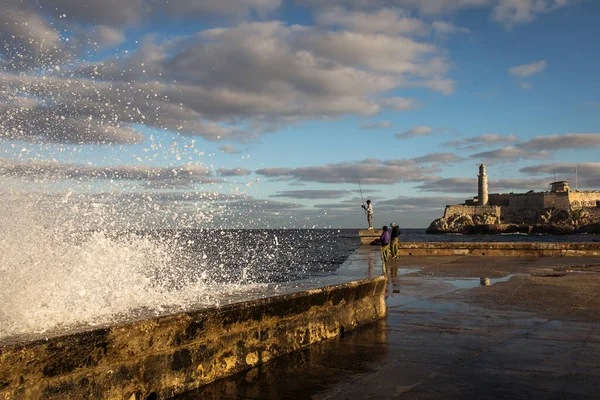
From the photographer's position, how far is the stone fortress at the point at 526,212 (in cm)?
12531

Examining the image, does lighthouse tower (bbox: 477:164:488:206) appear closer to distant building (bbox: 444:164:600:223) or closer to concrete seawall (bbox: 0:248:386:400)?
distant building (bbox: 444:164:600:223)

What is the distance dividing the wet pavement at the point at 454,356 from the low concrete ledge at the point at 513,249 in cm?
839

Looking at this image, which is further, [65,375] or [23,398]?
[65,375]

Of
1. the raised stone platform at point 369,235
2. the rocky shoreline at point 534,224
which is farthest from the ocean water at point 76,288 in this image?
the rocky shoreline at point 534,224

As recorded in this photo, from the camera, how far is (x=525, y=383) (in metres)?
3.83

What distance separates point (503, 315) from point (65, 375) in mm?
5302

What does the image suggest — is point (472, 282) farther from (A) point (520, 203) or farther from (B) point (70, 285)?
(A) point (520, 203)

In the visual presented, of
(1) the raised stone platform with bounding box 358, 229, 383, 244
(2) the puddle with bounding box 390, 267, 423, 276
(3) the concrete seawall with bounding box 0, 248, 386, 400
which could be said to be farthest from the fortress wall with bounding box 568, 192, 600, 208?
(3) the concrete seawall with bounding box 0, 248, 386, 400

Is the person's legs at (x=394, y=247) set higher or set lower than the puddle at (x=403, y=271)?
higher

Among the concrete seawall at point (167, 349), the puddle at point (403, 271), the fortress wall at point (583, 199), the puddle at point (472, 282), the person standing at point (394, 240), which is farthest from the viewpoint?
the fortress wall at point (583, 199)

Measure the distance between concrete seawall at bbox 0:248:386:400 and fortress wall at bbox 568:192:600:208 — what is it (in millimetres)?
141273

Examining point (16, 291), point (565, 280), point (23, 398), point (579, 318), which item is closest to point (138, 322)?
point (23, 398)

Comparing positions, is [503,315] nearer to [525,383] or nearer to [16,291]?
[525,383]

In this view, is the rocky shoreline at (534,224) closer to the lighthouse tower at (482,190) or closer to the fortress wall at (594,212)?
the fortress wall at (594,212)
